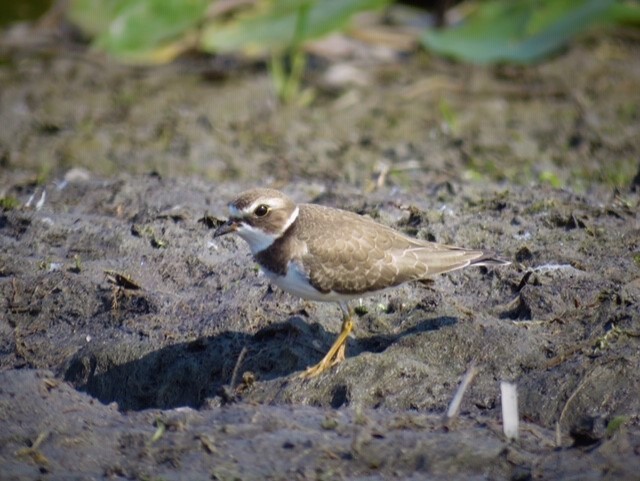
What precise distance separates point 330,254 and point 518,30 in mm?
7051

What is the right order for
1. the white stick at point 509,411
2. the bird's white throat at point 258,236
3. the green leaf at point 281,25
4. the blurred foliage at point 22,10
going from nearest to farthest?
the white stick at point 509,411 → the bird's white throat at point 258,236 → the green leaf at point 281,25 → the blurred foliage at point 22,10

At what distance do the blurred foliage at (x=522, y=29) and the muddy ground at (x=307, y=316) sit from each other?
125 cm

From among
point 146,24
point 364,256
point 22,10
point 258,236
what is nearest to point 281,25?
point 146,24

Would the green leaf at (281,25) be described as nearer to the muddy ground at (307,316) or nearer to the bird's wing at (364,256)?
the muddy ground at (307,316)

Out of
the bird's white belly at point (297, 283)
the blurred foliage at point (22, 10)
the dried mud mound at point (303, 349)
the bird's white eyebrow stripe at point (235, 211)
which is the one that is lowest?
the blurred foliage at point (22, 10)

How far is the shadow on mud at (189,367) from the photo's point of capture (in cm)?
655

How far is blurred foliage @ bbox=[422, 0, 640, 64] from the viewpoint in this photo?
12.4 meters

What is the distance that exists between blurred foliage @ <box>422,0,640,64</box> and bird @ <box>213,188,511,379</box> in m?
6.18

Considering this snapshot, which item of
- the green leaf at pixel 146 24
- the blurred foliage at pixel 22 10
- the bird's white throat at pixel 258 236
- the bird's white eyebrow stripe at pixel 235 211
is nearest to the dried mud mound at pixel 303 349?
the bird's white throat at pixel 258 236

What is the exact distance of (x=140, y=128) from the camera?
39.0 ft

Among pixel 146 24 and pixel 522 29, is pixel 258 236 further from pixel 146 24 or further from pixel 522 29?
pixel 522 29

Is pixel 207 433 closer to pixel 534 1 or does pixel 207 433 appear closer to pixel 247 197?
pixel 247 197

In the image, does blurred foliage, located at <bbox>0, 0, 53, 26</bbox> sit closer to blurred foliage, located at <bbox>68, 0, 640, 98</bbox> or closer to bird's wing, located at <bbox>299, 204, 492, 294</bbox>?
blurred foliage, located at <bbox>68, 0, 640, 98</bbox>

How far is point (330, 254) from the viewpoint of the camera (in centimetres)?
657
